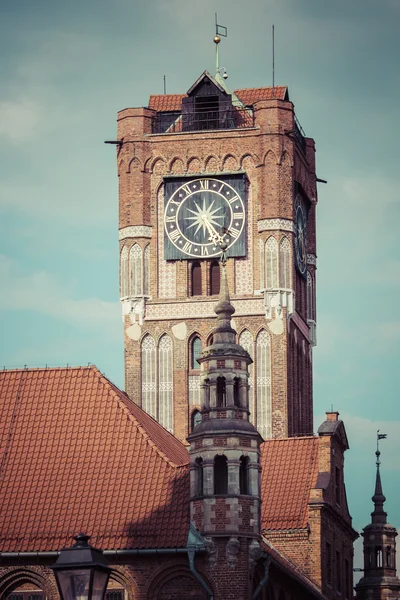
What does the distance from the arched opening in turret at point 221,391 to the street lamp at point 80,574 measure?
67.1ft

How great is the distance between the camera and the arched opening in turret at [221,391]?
48719 millimetres

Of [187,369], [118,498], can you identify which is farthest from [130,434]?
[187,369]

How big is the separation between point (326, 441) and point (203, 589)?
17.5m

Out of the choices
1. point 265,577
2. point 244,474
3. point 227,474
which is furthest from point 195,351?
point 227,474

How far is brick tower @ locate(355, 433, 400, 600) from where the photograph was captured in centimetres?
7425

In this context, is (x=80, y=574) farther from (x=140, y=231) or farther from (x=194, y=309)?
(x=140, y=231)

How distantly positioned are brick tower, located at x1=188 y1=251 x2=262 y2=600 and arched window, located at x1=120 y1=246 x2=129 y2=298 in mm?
28461

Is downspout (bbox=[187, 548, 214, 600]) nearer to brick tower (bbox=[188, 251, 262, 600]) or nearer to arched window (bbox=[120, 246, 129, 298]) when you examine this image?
brick tower (bbox=[188, 251, 262, 600])

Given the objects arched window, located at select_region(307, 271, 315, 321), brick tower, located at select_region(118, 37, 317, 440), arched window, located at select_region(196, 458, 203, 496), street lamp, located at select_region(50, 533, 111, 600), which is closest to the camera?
street lamp, located at select_region(50, 533, 111, 600)

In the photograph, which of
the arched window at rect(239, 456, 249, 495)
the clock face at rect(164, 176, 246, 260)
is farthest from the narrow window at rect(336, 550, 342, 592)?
the arched window at rect(239, 456, 249, 495)

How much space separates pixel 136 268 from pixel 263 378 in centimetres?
708

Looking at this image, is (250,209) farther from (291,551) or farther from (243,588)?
(243,588)

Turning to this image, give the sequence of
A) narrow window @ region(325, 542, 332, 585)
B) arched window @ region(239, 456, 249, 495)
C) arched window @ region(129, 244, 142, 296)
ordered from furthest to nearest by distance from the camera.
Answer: arched window @ region(129, 244, 142, 296) → narrow window @ region(325, 542, 332, 585) → arched window @ region(239, 456, 249, 495)

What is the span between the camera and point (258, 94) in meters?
80.5
